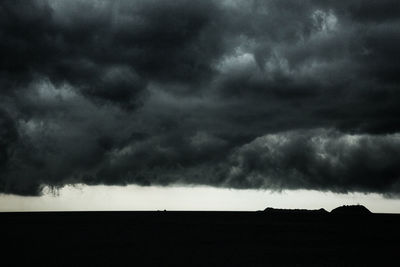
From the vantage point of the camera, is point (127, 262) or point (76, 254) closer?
point (127, 262)

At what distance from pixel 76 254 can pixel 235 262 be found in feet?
72.2

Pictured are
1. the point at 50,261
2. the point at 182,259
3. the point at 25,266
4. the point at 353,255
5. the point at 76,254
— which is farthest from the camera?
the point at 353,255

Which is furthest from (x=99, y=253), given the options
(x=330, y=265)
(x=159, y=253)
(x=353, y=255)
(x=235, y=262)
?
(x=353, y=255)

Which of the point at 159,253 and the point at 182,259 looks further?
the point at 159,253

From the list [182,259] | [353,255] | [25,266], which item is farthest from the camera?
[353,255]

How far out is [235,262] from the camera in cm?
5238

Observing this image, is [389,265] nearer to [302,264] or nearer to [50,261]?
[302,264]

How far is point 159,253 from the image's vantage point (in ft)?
201

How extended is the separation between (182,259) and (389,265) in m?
25.3

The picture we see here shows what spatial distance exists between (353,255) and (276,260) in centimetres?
1372

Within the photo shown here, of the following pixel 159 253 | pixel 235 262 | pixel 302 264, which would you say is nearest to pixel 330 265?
pixel 302 264

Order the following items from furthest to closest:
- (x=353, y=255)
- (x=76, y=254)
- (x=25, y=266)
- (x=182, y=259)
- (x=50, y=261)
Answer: (x=353, y=255), (x=76, y=254), (x=182, y=259), (x=50, y=261), (x=25, y=266)

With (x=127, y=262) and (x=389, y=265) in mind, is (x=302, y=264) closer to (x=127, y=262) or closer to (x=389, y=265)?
(x=389, y=265)

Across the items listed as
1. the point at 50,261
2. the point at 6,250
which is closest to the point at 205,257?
the point at 50,261
